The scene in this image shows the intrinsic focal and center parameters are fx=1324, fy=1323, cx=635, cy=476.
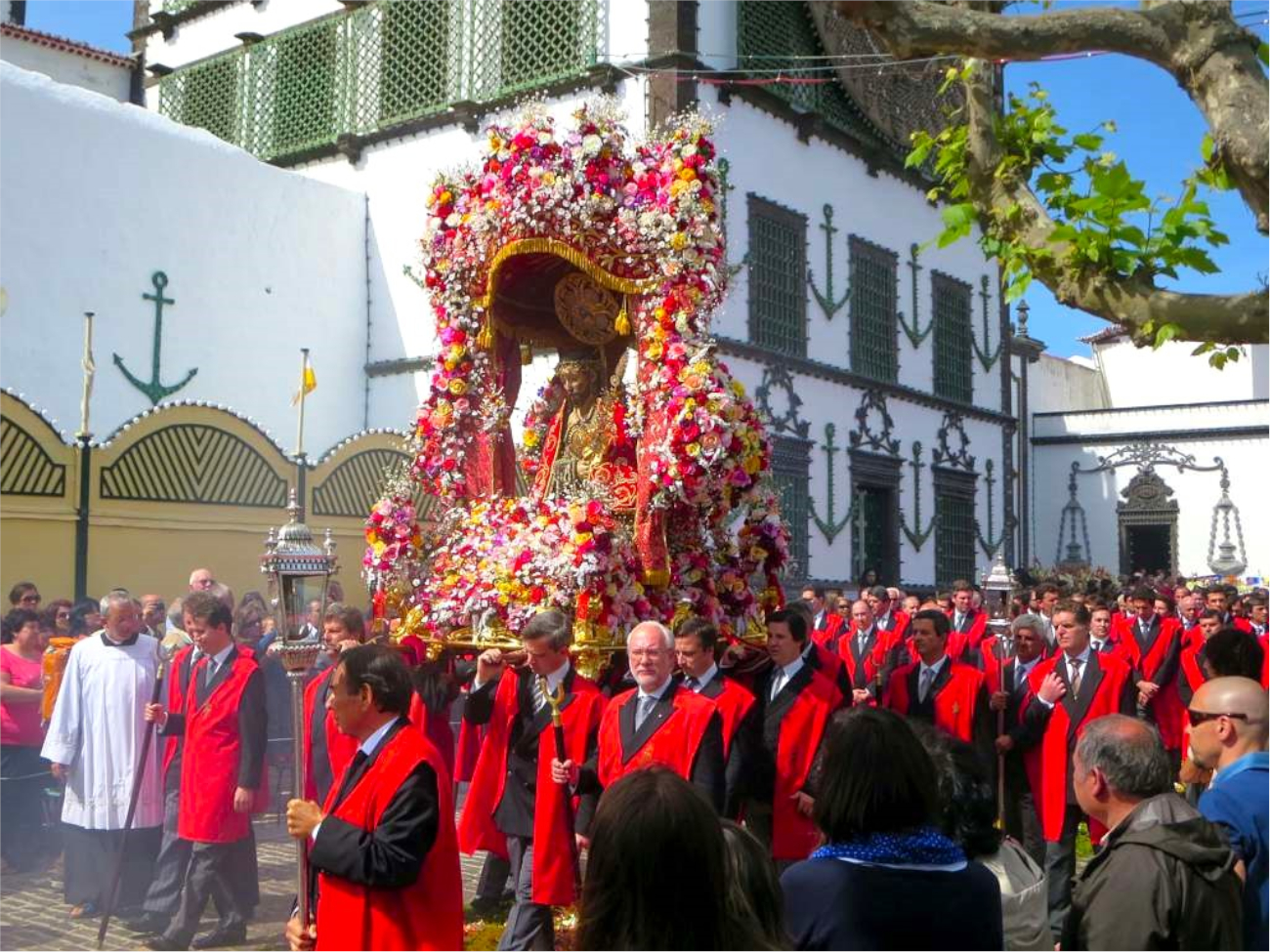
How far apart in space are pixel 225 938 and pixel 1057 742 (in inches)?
206

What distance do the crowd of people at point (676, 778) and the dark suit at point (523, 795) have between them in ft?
0.06

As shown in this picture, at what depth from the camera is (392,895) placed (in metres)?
4.18

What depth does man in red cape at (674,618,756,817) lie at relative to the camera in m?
6.43

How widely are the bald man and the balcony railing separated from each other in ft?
47.6

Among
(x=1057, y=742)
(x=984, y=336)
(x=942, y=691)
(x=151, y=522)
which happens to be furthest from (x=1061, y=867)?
(x=984, y=336)

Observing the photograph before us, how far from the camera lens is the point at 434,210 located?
9.68 metres

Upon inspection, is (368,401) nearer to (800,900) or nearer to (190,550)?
(190,550)

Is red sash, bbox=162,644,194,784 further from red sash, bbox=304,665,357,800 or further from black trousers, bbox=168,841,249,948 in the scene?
black trousers, bbox=168,841,249,948

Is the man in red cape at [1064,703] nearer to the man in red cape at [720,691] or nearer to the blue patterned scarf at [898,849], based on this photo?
the man in red cape at [720,691]

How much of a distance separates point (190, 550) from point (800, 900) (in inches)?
Result: 445

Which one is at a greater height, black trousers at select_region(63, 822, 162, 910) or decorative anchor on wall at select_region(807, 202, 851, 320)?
decorative anchor on wall at select_region(807, 202, 851, 320)

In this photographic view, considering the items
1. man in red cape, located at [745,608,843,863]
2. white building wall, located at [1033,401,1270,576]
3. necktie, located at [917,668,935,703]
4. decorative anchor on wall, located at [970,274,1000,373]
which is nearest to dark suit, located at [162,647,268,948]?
man in red cape, located at [745,608,843,863]

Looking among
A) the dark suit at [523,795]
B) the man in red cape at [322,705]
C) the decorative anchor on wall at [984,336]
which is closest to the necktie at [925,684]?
the dark suit at [523,795]

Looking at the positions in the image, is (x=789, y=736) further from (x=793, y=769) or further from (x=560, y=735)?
(x=560, y=735)
